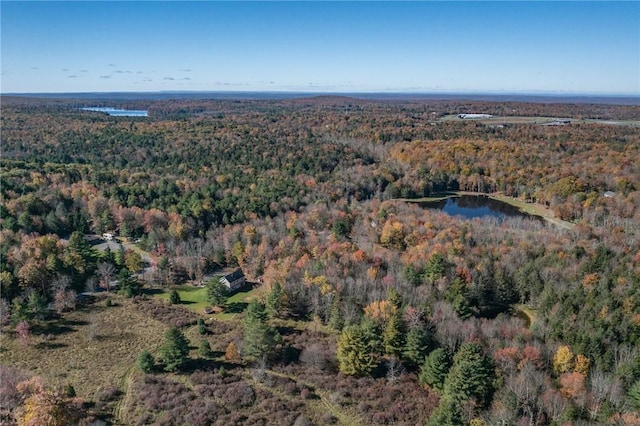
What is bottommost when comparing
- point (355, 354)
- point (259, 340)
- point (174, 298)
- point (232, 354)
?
point (232, 354)

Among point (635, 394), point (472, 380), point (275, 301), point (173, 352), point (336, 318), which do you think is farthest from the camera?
point (275, 301)

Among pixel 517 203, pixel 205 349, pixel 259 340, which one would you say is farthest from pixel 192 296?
pixel 517 203

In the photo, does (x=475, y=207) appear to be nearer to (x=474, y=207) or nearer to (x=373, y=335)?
(x=474, y=207)

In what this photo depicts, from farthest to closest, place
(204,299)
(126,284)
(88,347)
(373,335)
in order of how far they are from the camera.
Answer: (126,284) < (204,299) < (88,347) < (373,335)

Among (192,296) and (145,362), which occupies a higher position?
(145,362)

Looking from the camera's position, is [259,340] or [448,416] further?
[259,340]

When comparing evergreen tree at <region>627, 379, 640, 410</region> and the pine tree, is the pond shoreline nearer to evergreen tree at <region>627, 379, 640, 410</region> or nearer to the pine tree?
evergreen tree at <region>627, 379, 640, 410</region>

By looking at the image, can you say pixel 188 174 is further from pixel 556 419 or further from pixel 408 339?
pixel 556 419

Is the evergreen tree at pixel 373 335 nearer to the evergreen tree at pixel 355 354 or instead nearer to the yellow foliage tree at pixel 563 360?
the evergreen tree at pixel 355 354
